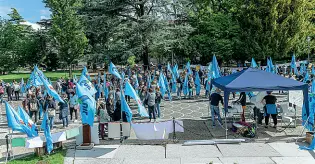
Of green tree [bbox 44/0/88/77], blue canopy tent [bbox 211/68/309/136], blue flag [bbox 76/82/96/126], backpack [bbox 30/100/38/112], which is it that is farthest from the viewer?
green tree [bbox 44/0/88/77]

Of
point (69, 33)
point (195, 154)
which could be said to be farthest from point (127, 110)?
point (69, 33)

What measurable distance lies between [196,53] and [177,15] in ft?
24.2

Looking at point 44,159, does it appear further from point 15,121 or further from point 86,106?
point 86,106

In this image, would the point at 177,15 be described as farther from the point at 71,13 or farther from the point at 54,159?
the point at 54,159

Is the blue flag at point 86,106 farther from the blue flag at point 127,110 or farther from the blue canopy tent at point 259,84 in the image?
the blue canopy tent at point 259,84

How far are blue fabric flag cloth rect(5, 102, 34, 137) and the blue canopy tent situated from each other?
24.4 feet

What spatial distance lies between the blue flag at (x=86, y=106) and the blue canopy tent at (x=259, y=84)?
5.17m

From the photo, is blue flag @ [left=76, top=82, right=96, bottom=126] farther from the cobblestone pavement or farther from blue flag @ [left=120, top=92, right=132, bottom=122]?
the cobblestone pavement

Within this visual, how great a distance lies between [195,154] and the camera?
10852mm

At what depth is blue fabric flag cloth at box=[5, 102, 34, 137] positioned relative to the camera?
1083cm

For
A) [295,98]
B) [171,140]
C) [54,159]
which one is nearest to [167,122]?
[171,140]

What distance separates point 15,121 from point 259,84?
903 centimetres

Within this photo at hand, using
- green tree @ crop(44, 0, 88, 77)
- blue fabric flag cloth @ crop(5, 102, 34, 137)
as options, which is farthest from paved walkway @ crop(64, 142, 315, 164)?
green tree @ crop(44, 0, 88, 77)

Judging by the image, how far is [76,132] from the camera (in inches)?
465
